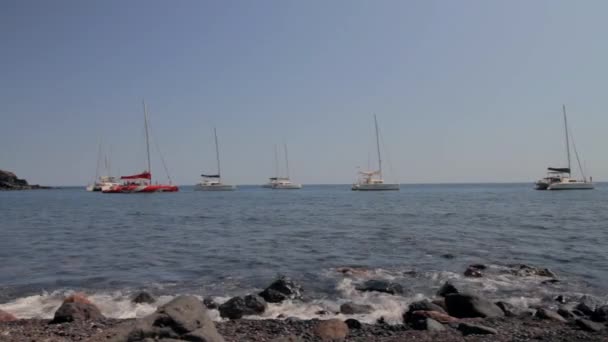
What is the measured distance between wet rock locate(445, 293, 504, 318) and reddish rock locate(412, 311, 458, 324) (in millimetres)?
464

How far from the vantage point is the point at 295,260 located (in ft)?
55.7

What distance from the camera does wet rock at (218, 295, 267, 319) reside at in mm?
9789

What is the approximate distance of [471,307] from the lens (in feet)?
31.2

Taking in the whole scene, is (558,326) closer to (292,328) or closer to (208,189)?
(292,328)

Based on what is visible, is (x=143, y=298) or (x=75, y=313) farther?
(x=143, y=298)

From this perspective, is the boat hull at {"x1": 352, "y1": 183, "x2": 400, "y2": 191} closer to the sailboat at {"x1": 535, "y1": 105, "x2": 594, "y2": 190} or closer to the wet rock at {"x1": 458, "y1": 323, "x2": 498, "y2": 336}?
the sailboat at {"x1": 535, "y1": 105, "x2": 594, "y2": 190}

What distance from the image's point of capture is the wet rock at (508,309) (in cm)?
961

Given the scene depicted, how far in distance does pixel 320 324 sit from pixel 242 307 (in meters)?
2.57

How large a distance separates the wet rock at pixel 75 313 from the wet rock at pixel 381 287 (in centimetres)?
666

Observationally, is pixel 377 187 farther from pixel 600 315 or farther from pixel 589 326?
pixel 589 326

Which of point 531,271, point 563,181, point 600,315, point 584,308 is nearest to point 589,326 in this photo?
point 600,315

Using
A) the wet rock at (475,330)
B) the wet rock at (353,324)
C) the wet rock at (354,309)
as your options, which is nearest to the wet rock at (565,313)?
the wet rock at (475,330)

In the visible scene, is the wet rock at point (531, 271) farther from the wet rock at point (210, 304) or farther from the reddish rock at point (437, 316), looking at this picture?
the wet rock at point (210, 304)

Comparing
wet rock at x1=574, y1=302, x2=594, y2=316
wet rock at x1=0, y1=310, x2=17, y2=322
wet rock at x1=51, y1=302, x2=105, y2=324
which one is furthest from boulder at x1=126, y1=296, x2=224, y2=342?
wet rock at x1=574, y1=302, x2=594, y2=316
